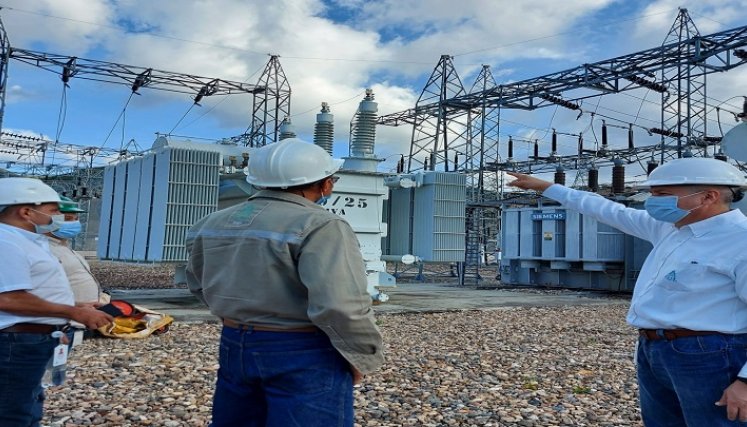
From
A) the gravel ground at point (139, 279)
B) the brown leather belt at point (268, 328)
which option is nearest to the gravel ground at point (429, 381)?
the brown leather belt at point (268, 328)

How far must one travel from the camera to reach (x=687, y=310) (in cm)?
244

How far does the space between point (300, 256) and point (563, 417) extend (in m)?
3.51

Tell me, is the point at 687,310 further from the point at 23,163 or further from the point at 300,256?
the point at 23,163

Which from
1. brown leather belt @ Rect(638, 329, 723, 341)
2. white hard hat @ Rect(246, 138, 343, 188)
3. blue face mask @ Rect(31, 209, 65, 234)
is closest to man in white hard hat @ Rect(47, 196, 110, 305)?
blue face mask @ Rect(31, 209, 65, 234)

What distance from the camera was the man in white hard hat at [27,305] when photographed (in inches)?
110

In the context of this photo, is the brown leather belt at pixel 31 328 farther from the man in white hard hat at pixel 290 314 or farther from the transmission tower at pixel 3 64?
the transmission tower at pixel 3 64

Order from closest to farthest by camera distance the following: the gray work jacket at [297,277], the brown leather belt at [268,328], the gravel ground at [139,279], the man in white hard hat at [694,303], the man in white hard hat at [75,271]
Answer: the gray work jacket at [297,277]
the brown leather belt at [268,328]
the man in white hard hat at [694,303]
the man in white hard hat at [75,271]
the gravel ground at [139,279]

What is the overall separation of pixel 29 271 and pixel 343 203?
28.0ft

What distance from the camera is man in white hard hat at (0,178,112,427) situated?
2.79 metres

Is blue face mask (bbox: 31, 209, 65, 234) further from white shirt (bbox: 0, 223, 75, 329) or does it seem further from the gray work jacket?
the gray work jacket

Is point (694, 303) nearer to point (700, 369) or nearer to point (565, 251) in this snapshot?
point (700, 369)

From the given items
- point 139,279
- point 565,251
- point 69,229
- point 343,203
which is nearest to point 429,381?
point 69,229

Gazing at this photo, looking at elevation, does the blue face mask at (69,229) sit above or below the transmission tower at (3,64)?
below

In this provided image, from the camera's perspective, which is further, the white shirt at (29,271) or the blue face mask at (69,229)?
the blue face mask at (69,229)
